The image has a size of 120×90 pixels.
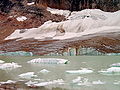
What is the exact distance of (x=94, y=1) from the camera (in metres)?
172

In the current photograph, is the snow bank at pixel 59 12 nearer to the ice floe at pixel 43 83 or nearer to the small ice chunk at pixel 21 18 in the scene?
the small ice chunk at pixel 21 18

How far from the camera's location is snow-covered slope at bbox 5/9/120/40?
13275 centimetres

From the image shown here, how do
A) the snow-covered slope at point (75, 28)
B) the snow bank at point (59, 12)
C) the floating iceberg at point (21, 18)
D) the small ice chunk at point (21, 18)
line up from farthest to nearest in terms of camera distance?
the snow bank at point (59, 12) → the small ice chunk at point (21, 18) → the floating iceberg at point (21, 18) → the snow-covered slope at point (75, 28)

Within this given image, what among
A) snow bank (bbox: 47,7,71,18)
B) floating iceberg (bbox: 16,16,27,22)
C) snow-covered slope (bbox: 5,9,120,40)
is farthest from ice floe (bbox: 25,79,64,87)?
snow bank (bbox: 47,7,71,18)

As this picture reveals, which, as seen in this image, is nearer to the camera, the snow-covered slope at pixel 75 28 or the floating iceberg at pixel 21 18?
the snow-covered slope at pixel 75 28

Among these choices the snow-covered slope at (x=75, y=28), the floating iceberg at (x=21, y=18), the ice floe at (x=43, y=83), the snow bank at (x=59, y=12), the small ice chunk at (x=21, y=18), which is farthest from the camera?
the snow bank at (x=59, y=12)

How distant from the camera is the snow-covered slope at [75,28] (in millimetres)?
132750

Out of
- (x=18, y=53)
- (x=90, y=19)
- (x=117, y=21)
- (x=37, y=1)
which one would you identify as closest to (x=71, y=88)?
(x=18, y=53)

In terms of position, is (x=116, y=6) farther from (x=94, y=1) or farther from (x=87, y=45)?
(x=87, y=45)

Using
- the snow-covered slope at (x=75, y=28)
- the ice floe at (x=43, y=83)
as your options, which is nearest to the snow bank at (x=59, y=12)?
the snow-covered slope at (x=75, y=28)

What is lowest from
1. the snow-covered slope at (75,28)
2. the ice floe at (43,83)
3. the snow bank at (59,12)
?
the snow-covered slope at (75,28)

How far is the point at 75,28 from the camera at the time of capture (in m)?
142

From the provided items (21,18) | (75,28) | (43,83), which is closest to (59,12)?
(21,18)

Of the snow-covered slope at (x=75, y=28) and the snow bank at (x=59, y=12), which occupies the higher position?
the snow bank at (x=59, y=12)
